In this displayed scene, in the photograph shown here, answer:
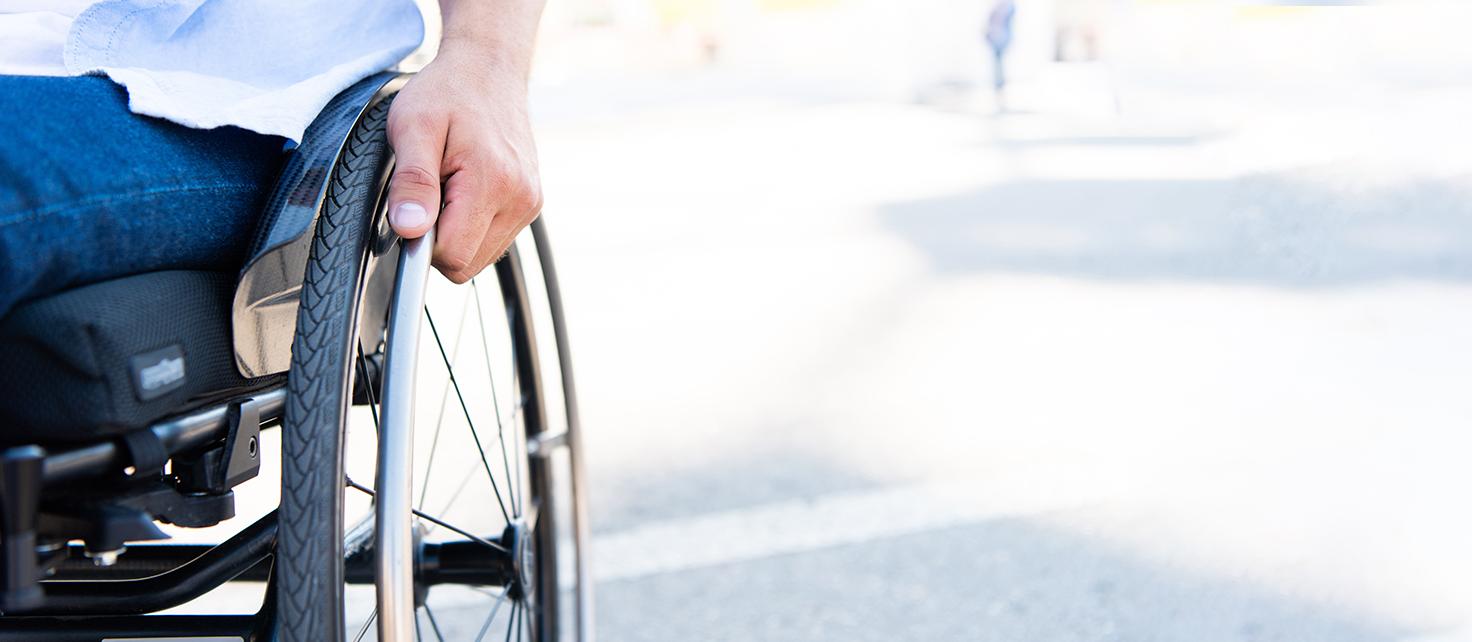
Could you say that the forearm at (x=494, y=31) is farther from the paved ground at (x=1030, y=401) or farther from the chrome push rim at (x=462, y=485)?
the paved ground at (x=1030, y=401)

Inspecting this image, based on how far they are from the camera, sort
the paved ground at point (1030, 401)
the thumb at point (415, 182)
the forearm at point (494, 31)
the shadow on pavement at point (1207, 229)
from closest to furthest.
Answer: the thumb at point (415, 182) → the forearm at point (494, 31) → the paved ground at point (1030, 401) → the shadow on pavement at point (1207, 229)

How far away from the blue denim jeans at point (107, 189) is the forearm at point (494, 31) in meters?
0.24

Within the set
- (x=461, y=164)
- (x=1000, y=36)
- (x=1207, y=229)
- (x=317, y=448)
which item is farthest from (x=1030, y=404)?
(x=1000, y=36)

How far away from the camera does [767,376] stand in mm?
3920

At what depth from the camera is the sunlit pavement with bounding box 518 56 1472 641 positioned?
8.39 feet

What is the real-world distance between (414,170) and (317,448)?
255 millimetres

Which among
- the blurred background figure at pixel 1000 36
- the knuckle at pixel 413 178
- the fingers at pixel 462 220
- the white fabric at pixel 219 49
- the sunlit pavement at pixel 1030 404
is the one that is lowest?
the sunlit pavement at pixel 1030 404

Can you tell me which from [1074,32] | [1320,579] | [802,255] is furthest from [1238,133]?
[1320,579]

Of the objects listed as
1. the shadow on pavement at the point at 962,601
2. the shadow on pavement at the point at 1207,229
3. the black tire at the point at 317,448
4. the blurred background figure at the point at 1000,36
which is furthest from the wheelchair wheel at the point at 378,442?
the blurred background figure at the point at 1000,36

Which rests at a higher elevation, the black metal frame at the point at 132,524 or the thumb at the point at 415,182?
the thumb at the point at 415,182

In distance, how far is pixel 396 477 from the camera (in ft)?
3.74

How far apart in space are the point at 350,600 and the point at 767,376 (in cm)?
160

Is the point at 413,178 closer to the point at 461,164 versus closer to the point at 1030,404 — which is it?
the point at 461,164

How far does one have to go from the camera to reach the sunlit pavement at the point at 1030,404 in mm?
2557
